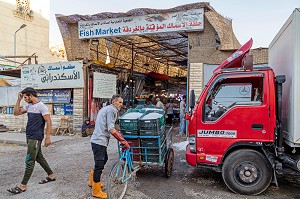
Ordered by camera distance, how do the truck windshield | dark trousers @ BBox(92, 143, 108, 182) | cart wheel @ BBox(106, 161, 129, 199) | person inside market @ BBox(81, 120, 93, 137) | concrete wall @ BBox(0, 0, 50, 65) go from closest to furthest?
1. cart wheel @ BBox(106, 161, 129, 199)
2. dark trousers @ BBox(92, 143, 108, 182)
3. the truck windshield
4. person inside market @ BBox(81, 120, 93, 137)
5. concrete wall @ BBox(0, 0, 50, 65)

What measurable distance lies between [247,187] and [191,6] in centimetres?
689

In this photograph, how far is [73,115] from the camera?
11.4 meters

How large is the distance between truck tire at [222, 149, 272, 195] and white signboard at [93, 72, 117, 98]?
787 centimetres

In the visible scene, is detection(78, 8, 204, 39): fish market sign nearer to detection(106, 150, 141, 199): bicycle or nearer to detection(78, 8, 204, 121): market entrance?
detection(78, 8, 204, 121): market entrance

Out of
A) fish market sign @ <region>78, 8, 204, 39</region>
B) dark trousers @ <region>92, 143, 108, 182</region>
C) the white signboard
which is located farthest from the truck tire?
the white signboard

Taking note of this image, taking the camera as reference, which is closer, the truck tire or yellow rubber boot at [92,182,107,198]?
yellow rubber boot at [92,182,107,198]

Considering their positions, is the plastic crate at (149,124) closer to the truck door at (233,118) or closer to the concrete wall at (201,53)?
the truck door at (233,118)

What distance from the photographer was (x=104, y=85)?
11766 millimetres

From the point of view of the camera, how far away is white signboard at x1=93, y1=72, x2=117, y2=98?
11422 mm

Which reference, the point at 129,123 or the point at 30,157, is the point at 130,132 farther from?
the point at 30,157

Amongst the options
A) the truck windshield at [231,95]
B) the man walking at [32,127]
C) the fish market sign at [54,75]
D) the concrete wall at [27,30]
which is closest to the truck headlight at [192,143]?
the truck windshield at [231,95]

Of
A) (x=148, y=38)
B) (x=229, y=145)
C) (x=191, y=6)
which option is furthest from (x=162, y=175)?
(x=148, y=38)

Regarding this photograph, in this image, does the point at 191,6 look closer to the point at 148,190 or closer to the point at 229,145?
the point at 229,145

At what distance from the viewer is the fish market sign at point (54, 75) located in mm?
11180
